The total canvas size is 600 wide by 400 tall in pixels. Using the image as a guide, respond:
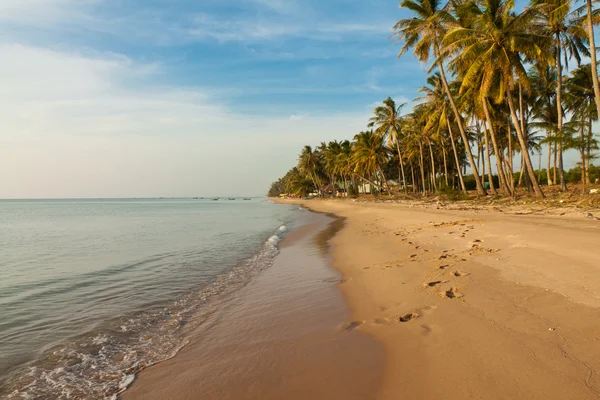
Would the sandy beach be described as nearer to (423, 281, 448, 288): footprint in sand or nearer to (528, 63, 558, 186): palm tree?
(423, 281, 448, 288): footprint in sand

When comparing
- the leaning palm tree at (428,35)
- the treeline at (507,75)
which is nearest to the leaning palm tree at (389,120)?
the treeline at (507,75)

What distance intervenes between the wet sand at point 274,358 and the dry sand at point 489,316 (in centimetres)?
29

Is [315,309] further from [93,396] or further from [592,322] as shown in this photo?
[592,322]

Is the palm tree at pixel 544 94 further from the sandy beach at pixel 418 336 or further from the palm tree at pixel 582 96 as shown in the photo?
the sandy beach at pixel 418 336

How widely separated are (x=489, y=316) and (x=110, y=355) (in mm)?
5141

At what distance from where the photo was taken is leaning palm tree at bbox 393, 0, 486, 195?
2491cm

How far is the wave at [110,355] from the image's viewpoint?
369 centimetres

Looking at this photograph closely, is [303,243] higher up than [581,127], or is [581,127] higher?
[581,127]

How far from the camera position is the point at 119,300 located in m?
7.18

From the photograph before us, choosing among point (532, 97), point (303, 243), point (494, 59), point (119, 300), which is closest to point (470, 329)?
point (119, 300)

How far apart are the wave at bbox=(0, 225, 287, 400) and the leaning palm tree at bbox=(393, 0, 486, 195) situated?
24365 millimetres

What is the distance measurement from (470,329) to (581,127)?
26634mm

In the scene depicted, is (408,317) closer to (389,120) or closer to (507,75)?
(507,75)

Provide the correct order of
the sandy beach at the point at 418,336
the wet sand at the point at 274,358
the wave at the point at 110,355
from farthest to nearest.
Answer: the wave at the point at 110,355 < the wet sand at the point at 274,358 < the sandy beach at the point at 418,336
